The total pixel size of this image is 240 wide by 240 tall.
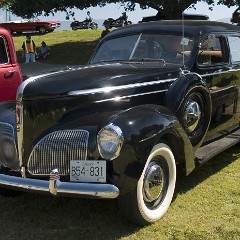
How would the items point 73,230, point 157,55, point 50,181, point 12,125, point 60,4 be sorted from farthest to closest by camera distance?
point 60,4, point 157,55, point 12,125, point 73,230, point 50,181

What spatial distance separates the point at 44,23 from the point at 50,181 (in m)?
34.2

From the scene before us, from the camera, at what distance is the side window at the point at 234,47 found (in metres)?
5.61

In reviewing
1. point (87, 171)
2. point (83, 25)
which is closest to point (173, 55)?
point (87, 171)

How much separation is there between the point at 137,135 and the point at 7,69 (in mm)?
3808

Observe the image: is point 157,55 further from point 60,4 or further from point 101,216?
point 60,4

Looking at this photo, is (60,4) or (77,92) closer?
(77,92)

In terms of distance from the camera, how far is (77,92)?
151 inches

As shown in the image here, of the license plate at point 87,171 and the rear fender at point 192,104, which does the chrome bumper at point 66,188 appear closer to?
the license plate at point 87,171

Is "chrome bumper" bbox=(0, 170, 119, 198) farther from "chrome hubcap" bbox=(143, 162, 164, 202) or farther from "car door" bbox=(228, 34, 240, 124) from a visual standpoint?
"car door" bbox=(228, 34, 240, 124)

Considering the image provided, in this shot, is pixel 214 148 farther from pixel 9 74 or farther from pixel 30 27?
pixel 30 27

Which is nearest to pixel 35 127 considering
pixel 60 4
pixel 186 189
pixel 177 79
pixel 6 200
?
pixel 6 200

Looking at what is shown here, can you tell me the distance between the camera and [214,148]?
4.82 m

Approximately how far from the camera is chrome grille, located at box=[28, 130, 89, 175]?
11.7ft

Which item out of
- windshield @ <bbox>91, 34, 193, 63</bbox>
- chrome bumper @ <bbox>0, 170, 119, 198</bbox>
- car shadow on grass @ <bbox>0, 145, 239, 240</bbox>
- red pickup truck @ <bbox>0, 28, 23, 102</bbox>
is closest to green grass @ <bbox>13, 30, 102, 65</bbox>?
red pickup truck @ <bbox>0, 28, 23, 102</bbox>
